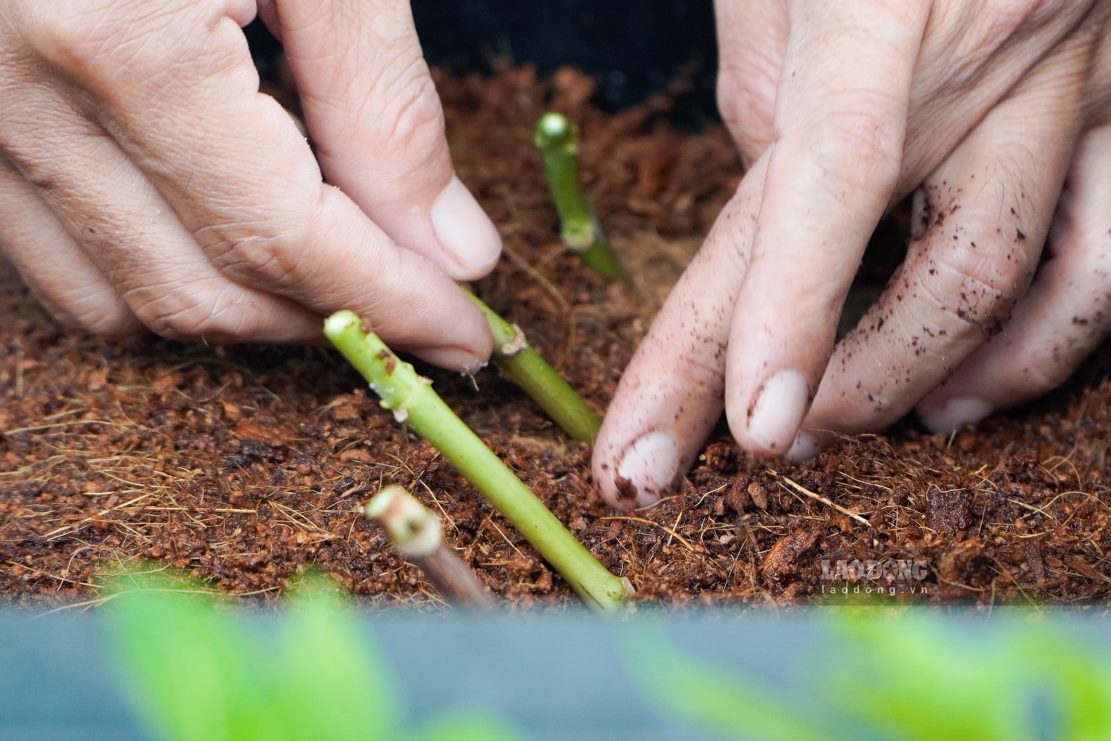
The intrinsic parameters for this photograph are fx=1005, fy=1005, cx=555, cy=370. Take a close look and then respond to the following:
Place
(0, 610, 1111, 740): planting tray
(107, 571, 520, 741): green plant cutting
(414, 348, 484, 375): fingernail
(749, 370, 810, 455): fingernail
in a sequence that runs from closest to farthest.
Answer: (107, 571, 520, 741): green plant cutting < (0, 610, 1111, 740): planting tray < (749, 370, 810, 455): fingernail < (414, 348, 484, 375): fingernail

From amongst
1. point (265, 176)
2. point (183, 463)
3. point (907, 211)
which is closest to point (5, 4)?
point (265, 176)

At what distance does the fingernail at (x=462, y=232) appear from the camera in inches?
42.0

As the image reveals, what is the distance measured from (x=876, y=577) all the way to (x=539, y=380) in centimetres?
41

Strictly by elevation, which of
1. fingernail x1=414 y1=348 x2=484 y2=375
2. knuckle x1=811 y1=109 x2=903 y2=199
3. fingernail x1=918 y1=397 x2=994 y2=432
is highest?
knuckle x1=811 y1=109 x2=903 y2=199

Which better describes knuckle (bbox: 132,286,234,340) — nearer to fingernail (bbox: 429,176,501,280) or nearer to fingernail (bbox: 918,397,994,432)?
fingernail (bbox: 429,176,501,280)

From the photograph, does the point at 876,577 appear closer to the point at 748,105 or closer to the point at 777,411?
the point at 777,411

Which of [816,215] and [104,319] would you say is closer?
[816,215]

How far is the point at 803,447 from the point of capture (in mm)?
1014

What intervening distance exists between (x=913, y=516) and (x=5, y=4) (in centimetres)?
88

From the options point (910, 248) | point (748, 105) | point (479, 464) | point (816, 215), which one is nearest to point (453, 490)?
point (479, 464)

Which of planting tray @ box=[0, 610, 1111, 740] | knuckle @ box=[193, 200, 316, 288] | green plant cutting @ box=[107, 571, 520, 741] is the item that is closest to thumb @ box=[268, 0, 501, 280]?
knuckle @ box=[193, 200, 316, 288]

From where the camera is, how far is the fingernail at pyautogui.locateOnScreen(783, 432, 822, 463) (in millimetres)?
1014

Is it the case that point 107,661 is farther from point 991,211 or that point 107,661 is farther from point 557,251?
point 557,251

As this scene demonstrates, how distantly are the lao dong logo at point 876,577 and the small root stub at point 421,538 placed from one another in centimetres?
33
